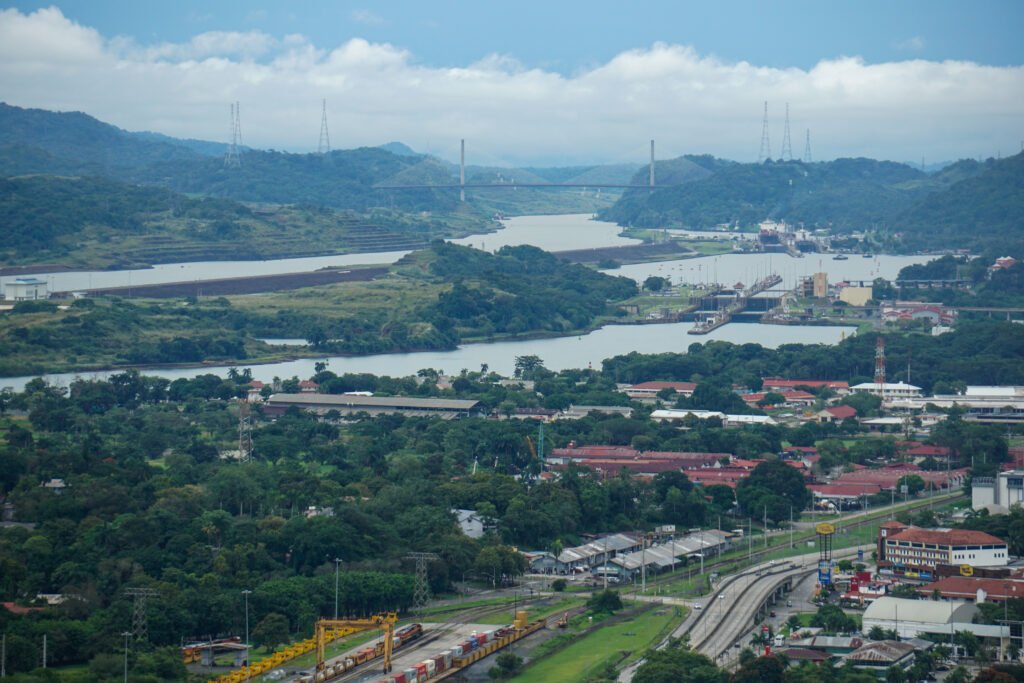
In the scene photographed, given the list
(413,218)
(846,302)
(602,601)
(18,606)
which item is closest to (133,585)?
(18,606)

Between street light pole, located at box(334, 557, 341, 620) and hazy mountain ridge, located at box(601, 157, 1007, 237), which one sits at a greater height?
hazy mountain ridge, located at box(601, 157, 1007, 237)

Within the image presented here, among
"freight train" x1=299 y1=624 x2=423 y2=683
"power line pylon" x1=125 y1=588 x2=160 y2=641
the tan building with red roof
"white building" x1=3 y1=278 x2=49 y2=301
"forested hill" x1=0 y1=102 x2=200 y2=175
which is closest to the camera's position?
"freight train" x1=299 y1=624 x2=423 y2=683

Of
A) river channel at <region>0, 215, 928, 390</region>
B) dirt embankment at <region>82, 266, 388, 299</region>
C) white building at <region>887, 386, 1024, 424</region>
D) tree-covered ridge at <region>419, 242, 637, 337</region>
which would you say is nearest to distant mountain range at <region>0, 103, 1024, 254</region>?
river channel at <region>0, 215, 928, 390</region>

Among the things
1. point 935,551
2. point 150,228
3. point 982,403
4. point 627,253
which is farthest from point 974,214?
point 935,551

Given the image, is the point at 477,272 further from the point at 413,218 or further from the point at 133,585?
the point at 133,585

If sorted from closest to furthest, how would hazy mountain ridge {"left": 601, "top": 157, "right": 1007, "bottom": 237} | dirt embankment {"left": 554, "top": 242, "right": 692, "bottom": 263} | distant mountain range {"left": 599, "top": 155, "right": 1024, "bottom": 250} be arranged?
dirt embankment {"left": 554, "top": 242, "right": 692, "bottom": 263}
distant mountain range {"left": 599, "top": 155, "right": 1024, "bottom": 250}
hazy mountain ridge {"left": 601, "top": 157, "right": 1007, "bottom": 237}

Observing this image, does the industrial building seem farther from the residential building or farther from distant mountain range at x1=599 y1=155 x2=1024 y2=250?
distant mountain range at x1=599 y1=155 x2=1024 y2=250

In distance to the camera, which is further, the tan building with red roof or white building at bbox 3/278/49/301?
white building at bbox 3/278/49/301

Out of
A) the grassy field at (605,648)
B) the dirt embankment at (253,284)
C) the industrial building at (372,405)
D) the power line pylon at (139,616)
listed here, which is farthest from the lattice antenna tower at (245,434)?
the dirt embankment at (253,284)
